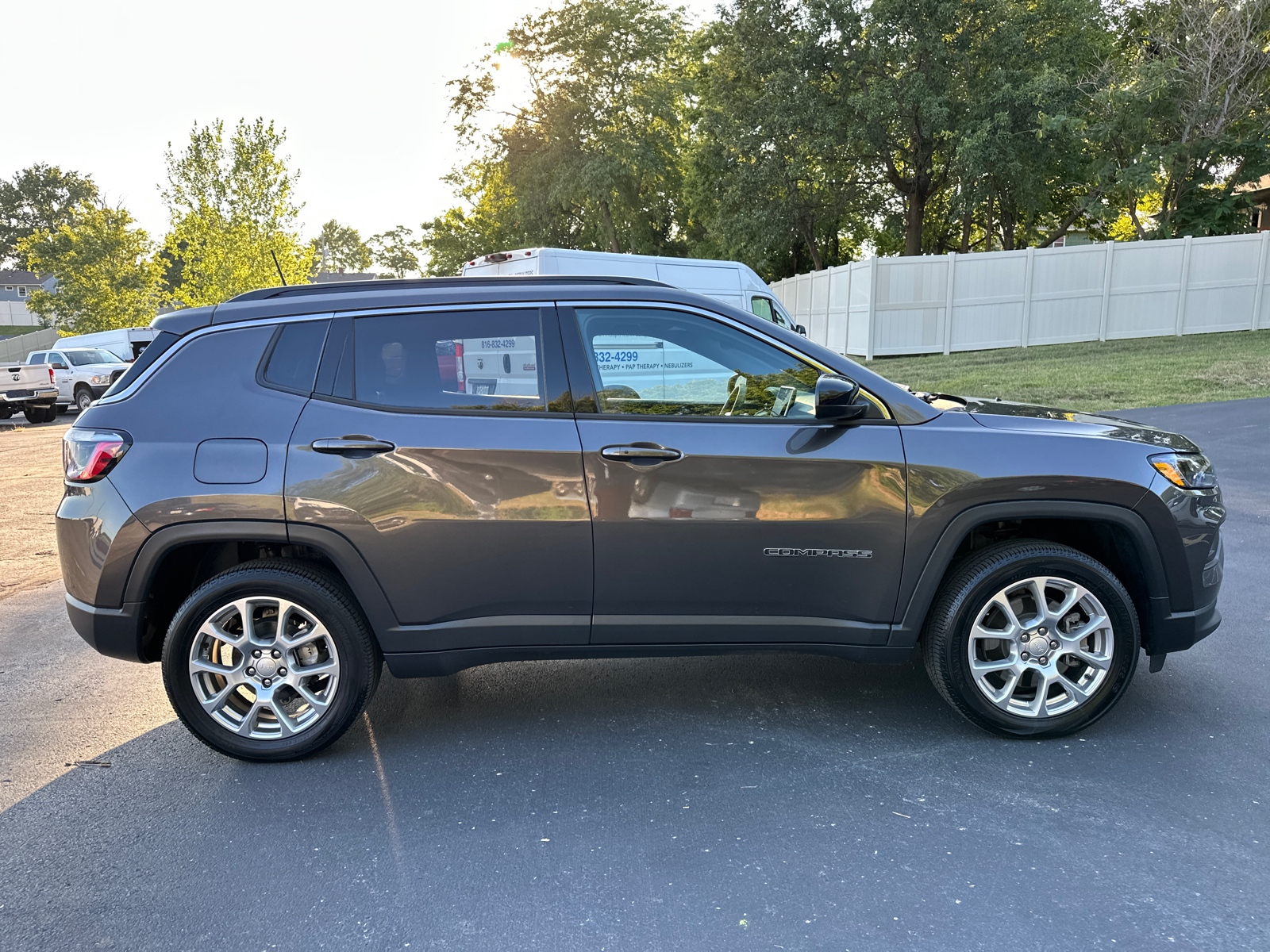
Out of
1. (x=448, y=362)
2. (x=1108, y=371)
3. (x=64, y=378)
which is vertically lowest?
(x=64, y=378)

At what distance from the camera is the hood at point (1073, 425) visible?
382 centimetres

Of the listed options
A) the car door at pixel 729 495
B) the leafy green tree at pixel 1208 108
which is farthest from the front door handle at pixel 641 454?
the leafy green tree at pixel 1208 108

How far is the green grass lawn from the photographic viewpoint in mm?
14695

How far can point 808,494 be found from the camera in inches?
144

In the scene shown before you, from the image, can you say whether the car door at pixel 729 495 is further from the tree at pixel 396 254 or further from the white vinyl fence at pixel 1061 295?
the tree at pixel 396 254

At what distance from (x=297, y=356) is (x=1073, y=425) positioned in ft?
10.2

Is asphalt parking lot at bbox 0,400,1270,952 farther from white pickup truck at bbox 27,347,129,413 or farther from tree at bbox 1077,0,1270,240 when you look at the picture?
tree at bbox 1077,0,1270,240

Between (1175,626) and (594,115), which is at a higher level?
(594,115)

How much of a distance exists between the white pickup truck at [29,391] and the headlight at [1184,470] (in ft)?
78.9

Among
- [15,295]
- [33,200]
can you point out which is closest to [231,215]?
[15,295]

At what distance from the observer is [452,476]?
12.0 ft

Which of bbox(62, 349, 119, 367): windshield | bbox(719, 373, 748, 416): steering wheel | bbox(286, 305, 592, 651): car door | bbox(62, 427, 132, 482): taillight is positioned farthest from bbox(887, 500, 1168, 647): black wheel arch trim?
bbox(62, 349, 119, 367): windshield

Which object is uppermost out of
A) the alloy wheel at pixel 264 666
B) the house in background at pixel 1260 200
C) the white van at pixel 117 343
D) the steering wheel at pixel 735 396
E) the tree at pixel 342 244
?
the tree at pixel 342 244

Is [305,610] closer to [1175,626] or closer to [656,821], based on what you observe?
[656,821]
